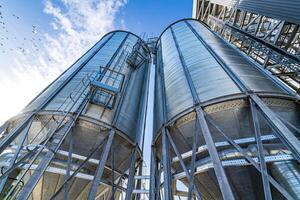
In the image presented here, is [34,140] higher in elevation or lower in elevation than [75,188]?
higher

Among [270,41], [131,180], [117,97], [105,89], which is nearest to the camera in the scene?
[131,180]

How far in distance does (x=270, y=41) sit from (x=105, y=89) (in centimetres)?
967

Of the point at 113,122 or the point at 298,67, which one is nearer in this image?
the point at 113,122

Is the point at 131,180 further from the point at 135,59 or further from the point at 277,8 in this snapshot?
the point at 277,8

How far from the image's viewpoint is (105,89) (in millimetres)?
9828

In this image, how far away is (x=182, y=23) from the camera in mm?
17438

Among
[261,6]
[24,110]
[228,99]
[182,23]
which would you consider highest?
[182,23]

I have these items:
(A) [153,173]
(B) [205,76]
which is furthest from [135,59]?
(A) [153,173]

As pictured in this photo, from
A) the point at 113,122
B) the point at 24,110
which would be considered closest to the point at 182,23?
the point at 113,122

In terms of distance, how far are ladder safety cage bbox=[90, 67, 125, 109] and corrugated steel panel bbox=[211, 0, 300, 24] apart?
746 centimetres

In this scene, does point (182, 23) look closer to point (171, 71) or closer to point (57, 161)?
point (171, 71)

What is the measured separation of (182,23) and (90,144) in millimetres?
11723

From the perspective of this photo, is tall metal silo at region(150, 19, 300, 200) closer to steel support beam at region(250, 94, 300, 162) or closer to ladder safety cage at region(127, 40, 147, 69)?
steel support beam at region(250, 94, 300, 162)

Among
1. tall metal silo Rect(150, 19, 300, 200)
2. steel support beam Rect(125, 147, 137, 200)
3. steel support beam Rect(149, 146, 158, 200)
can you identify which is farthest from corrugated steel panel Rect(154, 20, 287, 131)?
steel support beam Rect(125, 147, 137, 200)
